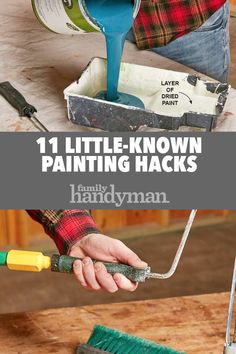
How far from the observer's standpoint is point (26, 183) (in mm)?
726

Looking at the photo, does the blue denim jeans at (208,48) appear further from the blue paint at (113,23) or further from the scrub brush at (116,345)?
the scrub brush at (116,345)

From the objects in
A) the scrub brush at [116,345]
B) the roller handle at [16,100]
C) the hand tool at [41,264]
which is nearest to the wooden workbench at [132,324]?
the scrub brush at [116,345]

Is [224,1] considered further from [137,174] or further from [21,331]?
[21,331]

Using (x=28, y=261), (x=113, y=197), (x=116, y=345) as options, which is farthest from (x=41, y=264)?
(x=116, y=345)

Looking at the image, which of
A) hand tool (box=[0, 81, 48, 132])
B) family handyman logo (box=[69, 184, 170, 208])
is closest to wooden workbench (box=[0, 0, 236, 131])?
hand tool (box=[0, 81, 48, 132])

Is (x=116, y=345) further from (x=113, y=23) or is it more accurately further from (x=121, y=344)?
(x=113, y=23)

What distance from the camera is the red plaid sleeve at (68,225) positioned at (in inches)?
42.6

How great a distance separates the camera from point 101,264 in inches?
35.9

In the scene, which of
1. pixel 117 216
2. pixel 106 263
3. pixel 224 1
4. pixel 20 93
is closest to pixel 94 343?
pixel 106 263

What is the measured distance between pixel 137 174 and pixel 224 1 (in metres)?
0.37

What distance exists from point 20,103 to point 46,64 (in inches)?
5.2

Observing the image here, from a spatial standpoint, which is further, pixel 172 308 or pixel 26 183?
pixel 172 308

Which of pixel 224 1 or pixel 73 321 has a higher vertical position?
pixel 224 1

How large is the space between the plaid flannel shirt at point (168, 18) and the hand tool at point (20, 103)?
19 cm
